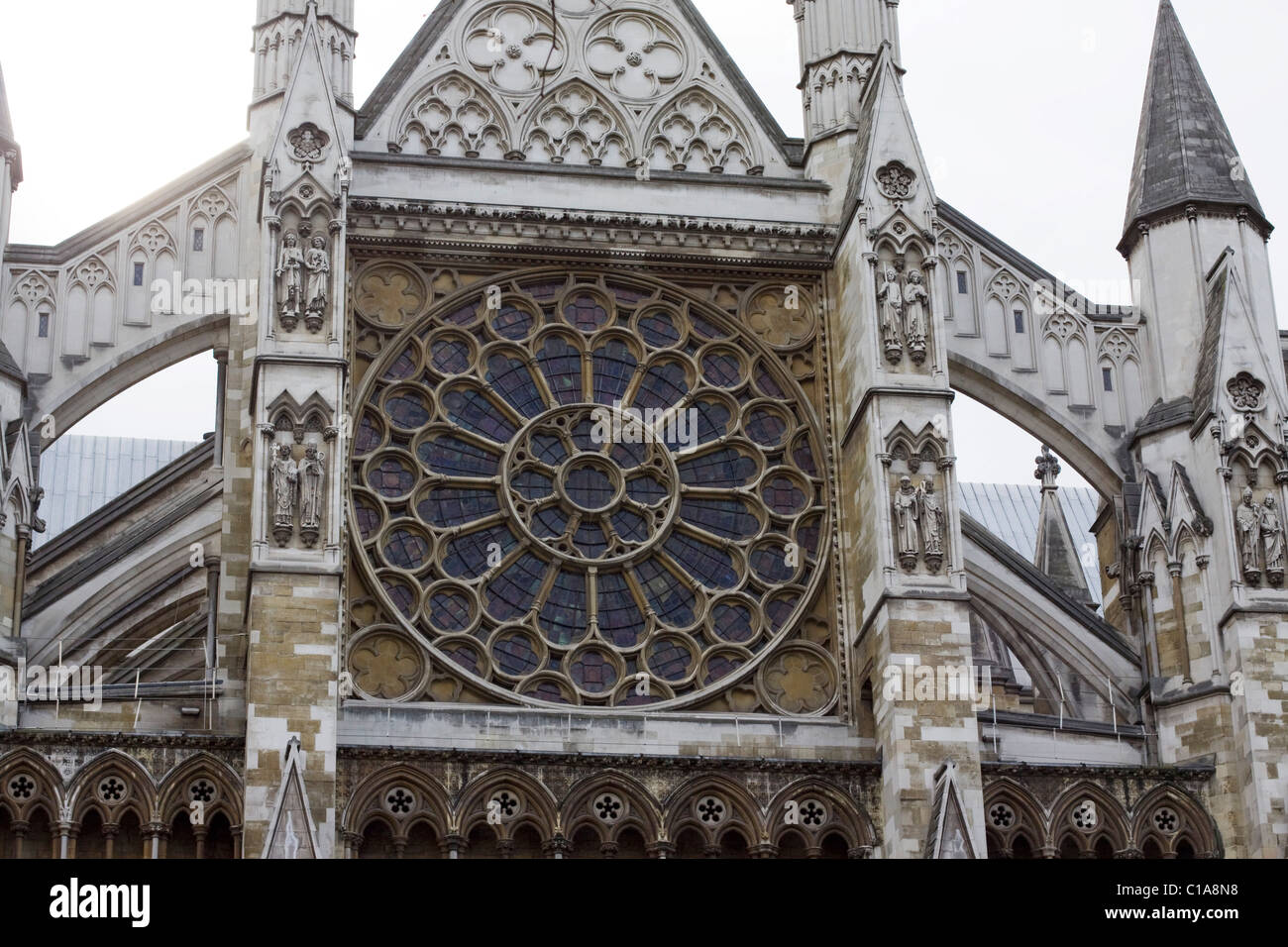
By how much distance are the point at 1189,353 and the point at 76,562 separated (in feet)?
40.3

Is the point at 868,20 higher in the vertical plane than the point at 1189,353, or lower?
higher

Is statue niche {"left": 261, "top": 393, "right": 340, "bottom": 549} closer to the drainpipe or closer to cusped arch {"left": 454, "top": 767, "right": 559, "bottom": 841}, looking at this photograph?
the drainpipe

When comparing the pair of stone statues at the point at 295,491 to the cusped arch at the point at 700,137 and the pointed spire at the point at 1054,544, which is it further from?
the pointed spire at the point at 1054,544

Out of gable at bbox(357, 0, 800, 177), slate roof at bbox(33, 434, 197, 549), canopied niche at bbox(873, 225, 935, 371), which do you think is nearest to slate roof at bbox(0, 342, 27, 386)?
gable at bbox(357, 0, 800, 177)

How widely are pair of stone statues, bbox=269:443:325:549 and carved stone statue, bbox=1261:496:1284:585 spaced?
9.70 meters

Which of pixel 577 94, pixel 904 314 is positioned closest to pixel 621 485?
pixel 904 314

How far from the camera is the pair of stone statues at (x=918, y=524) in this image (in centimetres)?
2775

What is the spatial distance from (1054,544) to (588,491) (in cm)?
1203

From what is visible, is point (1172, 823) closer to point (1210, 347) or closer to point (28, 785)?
point (1210, 347)

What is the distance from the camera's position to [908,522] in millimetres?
27906

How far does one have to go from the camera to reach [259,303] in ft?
91.8

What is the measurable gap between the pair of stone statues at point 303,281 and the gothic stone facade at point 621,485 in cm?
3
